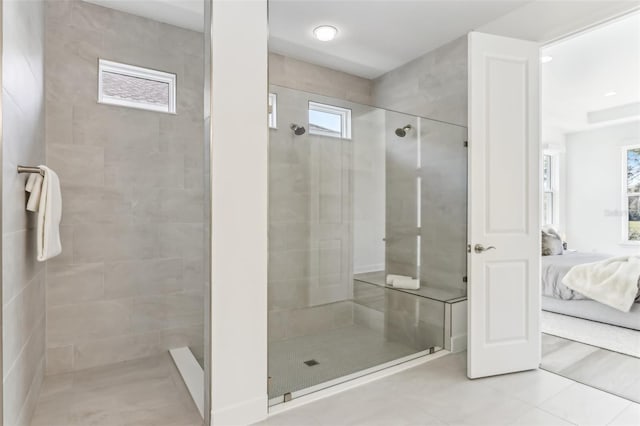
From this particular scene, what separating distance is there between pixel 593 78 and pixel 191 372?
210 inches

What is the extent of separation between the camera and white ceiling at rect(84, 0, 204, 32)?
2539 mm

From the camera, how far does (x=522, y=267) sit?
99.3 inches

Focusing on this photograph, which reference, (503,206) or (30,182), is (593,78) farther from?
(30,182)

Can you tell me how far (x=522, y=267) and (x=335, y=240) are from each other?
138 cm

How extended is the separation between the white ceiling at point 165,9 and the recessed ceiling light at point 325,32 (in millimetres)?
952

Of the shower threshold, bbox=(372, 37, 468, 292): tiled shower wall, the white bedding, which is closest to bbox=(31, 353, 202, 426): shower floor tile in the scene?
the shower threshold

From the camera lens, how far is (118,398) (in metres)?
2.11

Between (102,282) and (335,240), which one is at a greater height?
(335,240)

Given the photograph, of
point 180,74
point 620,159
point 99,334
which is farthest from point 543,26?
point 620,159

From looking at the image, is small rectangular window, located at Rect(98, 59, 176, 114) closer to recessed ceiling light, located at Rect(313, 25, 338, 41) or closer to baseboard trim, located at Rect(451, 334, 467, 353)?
recessed ceiling light, located at Rect(313, 25, 338, 41)

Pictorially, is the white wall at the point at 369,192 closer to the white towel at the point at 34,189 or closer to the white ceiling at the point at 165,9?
the white ceiling at the point at 165,9

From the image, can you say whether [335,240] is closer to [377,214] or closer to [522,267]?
[377,214]

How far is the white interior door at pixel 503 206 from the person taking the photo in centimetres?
240

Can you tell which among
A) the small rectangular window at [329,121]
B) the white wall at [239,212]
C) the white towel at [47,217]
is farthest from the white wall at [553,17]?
the white towel at [47,217]
